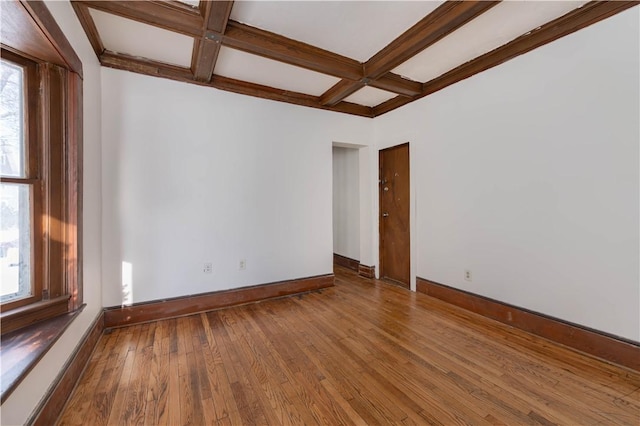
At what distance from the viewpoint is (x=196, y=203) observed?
2.79 m

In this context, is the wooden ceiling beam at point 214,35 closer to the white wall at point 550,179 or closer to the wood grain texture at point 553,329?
the white wall at point 550,179

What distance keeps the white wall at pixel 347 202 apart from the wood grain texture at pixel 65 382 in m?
3.48

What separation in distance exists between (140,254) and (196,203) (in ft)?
2.32

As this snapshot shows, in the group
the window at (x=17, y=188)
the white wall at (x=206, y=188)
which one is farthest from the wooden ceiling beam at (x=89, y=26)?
the window at (x=17, y=188)

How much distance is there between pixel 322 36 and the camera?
2.20 metres

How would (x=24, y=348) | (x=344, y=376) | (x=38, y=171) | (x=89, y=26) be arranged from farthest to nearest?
(x=89, y=26)
(x=344, y=376)
(x=38, y=171)
(x=24, y=348)

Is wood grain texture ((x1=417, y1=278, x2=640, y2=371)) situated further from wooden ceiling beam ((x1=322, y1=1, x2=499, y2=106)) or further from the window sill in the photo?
the window sill

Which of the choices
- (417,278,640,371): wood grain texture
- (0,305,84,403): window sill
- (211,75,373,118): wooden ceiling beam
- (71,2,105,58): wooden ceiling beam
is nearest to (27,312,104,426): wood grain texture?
(0,305,84,403): window sill

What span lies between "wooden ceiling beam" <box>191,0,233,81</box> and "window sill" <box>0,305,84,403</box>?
2.14 m

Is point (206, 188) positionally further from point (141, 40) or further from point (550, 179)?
point (550, 179)

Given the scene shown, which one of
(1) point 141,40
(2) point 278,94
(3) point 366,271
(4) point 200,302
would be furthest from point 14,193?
(3) point 366,271

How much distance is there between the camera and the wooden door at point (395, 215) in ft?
11.8

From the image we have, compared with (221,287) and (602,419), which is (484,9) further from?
(221,287)

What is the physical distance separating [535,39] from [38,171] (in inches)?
148
